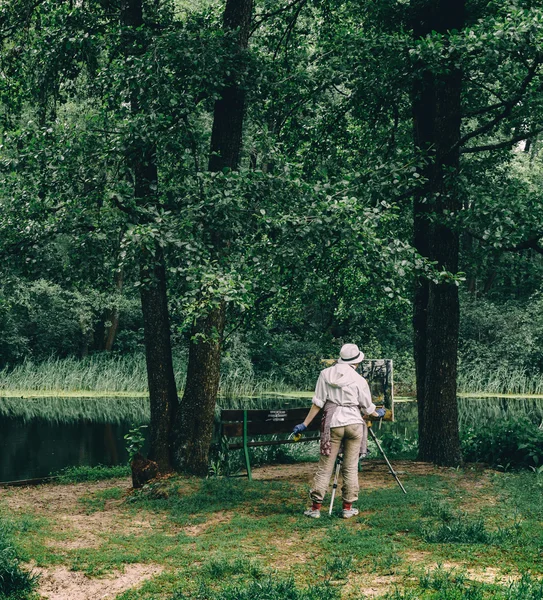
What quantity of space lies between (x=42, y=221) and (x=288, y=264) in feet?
11.0

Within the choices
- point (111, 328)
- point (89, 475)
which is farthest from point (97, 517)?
point (111, 328)

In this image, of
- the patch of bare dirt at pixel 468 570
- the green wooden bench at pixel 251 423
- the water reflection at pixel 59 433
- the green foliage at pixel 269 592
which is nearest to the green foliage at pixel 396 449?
the green wooden bench at pixel 251 423

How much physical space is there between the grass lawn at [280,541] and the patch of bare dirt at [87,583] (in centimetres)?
2

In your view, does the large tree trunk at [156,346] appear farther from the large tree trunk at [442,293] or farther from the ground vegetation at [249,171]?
the large tree trunk at [442,293]

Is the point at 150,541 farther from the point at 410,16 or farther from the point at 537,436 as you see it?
the point at 410,16

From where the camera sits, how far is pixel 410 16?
11266 mm

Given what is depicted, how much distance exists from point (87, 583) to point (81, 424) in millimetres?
14617

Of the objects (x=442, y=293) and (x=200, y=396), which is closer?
(x=200, y=396)

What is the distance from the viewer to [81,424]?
63.9 ft

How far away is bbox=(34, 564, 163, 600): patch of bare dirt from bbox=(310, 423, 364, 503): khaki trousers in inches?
76.8

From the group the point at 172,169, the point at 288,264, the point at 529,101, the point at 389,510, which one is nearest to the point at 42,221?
the point at 172,169

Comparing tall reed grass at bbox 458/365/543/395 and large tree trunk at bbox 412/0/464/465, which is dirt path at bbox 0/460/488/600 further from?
tall reed grass at bbox 458/365/543/395

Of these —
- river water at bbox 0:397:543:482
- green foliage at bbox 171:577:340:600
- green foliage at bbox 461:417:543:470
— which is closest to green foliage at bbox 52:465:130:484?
river water at bbox 0:397:543:482

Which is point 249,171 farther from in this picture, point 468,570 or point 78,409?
point 78,409
